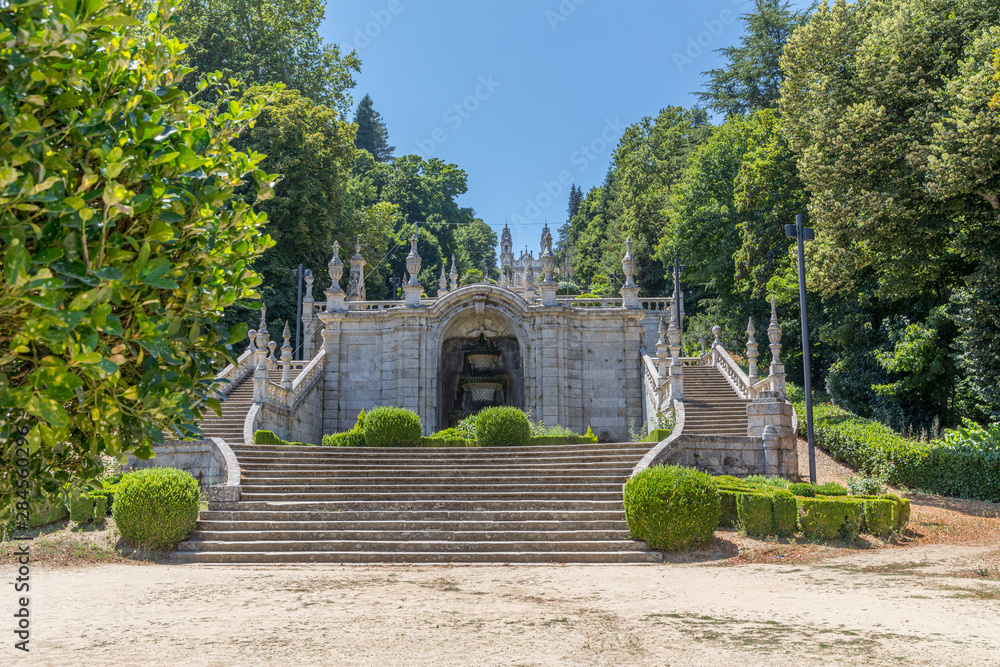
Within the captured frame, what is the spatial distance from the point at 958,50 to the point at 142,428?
26055 mm

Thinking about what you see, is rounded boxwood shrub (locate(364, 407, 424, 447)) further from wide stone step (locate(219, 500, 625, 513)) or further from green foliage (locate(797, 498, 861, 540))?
green foliage (locate(797, 498, 861, 540))

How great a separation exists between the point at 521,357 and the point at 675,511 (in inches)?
586

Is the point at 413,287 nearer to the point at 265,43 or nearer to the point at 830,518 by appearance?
the point at 830,518

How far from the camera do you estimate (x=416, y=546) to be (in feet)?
45.6

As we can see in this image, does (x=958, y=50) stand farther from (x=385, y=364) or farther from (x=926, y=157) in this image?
(x=385, y=364)

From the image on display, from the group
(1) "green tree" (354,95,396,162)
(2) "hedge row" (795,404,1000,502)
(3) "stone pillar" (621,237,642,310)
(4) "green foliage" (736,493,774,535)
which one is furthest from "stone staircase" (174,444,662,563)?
(1) "green tree" (354,95,396,162)

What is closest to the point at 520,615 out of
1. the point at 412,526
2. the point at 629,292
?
the point at 412,526

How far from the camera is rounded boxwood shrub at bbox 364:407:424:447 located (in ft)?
67.5

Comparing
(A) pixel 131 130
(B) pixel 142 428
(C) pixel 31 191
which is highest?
(A) pixel 131 130

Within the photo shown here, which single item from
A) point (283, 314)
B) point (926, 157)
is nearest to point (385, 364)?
point (283, 314)

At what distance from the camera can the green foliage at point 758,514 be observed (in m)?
14.4

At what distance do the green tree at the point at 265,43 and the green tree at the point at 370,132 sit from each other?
35254 millimetres

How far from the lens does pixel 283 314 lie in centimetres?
4022

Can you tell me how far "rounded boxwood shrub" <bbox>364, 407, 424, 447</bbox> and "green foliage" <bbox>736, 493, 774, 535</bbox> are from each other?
9.51 m
